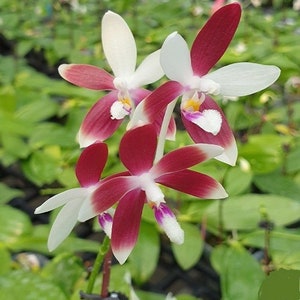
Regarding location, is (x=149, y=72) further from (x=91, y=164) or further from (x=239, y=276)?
(x=239, y=276)

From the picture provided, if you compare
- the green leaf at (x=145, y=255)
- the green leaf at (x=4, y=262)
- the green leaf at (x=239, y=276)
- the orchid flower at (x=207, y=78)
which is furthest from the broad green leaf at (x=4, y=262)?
the orchid flower at (x=207, y=78)

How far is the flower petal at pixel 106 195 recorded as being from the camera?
0.38 m

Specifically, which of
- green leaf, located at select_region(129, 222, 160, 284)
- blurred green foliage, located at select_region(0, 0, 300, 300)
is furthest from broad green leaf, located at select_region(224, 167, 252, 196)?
green leaf, located at select_region(129, 222, 160, 284)

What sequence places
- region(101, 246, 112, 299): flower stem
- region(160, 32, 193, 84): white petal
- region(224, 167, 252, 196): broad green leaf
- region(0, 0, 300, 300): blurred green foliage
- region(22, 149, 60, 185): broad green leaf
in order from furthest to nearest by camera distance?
1. region(22, 149, 60, 185): broad green leaf
2. region(224, 167, 252, 196): broad green leaf
3. region(0, 0, 300, 300): blurred green foliage
4. region(101, 246, 112, 299): flower stem
5. region(160, 32, 193, 84): white petal

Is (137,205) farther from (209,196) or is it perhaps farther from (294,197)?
(294,197)

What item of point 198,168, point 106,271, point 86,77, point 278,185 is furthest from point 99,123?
point 278,185

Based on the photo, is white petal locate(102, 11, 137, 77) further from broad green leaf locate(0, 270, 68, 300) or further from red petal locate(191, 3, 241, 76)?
broad green leaf locate(0, 270, 68, 300)

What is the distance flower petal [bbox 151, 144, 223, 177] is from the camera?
0.36m

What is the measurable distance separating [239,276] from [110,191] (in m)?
0.22

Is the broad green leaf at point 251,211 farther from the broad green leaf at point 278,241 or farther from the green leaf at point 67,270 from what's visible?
the green leaf at point 67,270

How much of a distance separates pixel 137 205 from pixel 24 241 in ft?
1.22

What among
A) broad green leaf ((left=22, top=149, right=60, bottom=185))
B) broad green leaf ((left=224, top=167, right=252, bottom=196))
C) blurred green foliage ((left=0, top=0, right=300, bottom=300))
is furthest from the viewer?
Answer: broad green leaf ((left=22, top=149, right=60, bottom=185))

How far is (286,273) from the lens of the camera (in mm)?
315

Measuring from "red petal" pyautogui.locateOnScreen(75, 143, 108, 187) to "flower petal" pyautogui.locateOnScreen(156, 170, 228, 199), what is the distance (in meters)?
0.04
